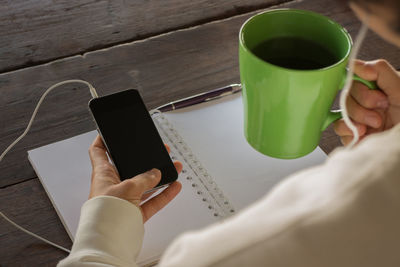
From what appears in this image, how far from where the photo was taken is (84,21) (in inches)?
37.6

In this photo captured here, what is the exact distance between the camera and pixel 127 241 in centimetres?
64

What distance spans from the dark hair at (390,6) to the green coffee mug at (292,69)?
0.29 meters

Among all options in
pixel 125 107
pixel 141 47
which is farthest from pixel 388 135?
pixel 141 47

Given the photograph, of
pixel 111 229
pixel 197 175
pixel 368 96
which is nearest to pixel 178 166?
pixel 197 175

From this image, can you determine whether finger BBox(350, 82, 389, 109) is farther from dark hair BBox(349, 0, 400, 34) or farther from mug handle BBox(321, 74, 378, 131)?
dark hair BBox(349, 0, 400, 34)

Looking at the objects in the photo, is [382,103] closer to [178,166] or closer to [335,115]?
[335,115]

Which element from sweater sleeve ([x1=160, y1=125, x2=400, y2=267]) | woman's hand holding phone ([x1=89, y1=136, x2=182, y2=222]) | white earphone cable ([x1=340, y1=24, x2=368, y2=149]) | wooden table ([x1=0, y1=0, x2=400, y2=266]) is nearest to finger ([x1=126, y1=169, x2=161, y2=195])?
woman's hand holding phone ([x1=89, y1=136, x2=182, y2=222])

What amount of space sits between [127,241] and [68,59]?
1.20ft

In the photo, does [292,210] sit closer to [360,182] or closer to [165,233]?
[360,182]

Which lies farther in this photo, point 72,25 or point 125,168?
point 72,25

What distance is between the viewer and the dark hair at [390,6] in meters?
0.30

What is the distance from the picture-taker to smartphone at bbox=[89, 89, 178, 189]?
0.72m

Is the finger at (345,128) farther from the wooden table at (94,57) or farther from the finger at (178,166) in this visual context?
the finger at (178,166)

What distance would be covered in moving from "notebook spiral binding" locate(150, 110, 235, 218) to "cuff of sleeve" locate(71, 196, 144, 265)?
11cm
